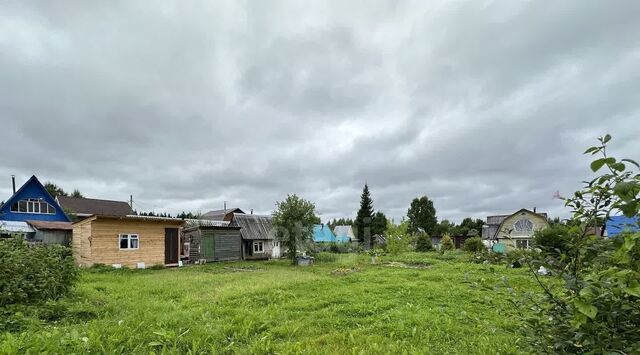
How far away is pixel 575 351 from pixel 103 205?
54575 mm

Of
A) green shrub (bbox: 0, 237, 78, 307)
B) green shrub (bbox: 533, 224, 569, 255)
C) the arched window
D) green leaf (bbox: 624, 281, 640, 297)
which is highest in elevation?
green shrub (bbox: 533, 224, 569, 255)

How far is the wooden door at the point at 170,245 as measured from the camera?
23.5m

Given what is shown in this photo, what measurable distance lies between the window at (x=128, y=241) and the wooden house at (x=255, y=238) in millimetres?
9961

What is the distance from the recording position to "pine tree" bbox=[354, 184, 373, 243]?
5281 centimetres

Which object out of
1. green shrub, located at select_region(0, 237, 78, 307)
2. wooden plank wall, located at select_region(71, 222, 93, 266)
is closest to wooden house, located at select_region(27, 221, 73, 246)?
wooden plank wall, located at select_region(71, 222, 93, 266)

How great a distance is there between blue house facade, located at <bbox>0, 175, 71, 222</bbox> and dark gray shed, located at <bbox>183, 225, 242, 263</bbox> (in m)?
11.9

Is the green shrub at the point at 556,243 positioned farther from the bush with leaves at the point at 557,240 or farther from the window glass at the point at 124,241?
the window glass at the point at 124,241

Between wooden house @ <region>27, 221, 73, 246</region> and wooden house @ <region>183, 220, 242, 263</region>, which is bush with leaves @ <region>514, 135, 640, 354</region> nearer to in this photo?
wooden house @ <region>183, 220, 242, 263</region>

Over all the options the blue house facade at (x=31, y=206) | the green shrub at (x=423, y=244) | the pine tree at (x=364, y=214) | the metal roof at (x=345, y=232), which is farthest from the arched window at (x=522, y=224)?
the blue house facade at (x=31, y=206)

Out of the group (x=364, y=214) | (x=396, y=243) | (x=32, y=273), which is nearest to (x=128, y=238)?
A: (x=32, y=273)

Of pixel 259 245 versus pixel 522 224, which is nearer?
pixel 259 245

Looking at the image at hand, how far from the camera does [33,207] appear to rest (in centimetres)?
2856

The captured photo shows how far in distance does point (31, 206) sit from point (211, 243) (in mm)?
15152

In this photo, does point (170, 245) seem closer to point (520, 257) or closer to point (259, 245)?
point (259, 245)
